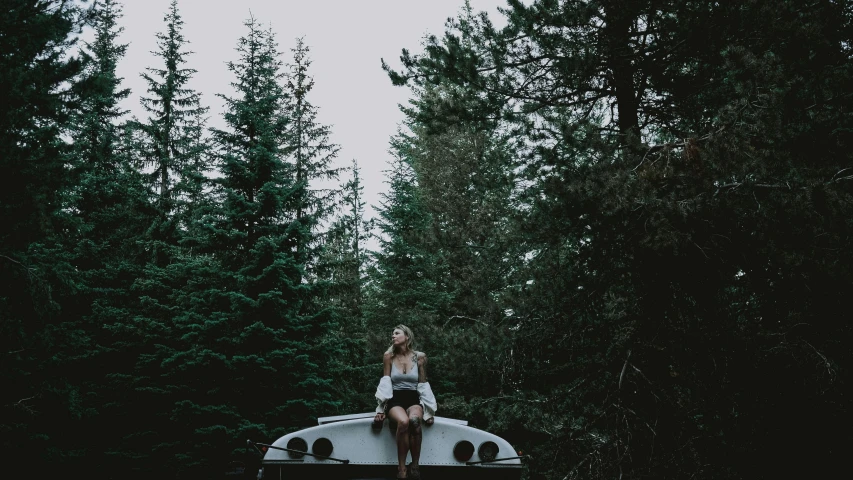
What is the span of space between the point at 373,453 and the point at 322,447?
1.53 ft

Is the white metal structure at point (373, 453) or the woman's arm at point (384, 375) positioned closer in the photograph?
the white metal structure at point (373, 453)

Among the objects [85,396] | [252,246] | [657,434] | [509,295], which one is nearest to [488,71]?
[509,295]

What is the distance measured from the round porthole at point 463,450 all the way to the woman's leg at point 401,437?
552 millimetres

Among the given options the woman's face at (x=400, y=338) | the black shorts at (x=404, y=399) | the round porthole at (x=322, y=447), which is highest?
the woman's face at (x=400, y=338)

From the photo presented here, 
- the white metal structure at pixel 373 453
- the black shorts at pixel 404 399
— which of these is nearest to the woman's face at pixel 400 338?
the black shorts at pixel 404 399

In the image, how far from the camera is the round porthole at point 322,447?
6020 mm

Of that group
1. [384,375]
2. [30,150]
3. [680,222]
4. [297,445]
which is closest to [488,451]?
[384,375]

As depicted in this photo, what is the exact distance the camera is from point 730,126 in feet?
23.9

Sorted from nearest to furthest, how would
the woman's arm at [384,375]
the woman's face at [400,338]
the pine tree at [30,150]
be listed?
the woman's arm at [384,375], the woman's face at [400,338], the pine tree at [30,150]

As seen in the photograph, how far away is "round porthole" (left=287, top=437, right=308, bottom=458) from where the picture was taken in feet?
19.6

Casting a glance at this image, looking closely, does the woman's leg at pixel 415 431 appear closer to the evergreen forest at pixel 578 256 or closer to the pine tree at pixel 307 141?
the evergreen forest at pixel 578 256

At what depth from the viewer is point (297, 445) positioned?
19.7 feet

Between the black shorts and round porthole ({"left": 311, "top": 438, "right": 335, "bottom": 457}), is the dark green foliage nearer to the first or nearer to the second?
the black shorts

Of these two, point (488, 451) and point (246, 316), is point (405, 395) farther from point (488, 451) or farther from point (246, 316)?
point (246, 316)
